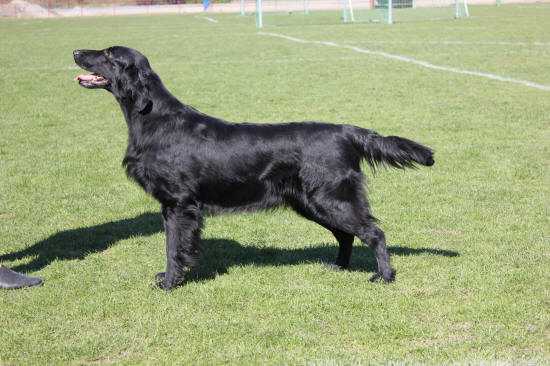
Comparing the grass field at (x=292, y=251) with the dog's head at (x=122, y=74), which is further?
the dog's head at (x=122, y=74)

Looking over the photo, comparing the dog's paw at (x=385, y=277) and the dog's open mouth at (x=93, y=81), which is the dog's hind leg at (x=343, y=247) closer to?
the dog's paw at (x=385, y=277)

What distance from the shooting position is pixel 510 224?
6922 millimetres

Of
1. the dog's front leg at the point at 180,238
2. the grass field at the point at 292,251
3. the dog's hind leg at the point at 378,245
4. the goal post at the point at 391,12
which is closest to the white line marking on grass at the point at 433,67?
the grass field at the point at 292,251

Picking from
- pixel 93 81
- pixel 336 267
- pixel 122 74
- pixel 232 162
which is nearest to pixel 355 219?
pixel 336 267

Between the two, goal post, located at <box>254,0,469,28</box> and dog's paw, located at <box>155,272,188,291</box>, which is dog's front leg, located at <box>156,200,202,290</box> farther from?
goal post, located at <box>254,0,469,28</box>

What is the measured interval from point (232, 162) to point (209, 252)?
→ 1272 mm

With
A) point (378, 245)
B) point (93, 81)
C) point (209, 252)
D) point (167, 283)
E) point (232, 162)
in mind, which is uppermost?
point (93, 81)

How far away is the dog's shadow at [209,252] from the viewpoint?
6.17 meters

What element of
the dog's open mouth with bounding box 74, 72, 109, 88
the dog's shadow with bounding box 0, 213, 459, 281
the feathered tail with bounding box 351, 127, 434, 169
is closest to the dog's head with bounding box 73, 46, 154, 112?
the dog's open mouth with bounding box 74, 72, 109, 88

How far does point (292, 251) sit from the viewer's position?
21.4 ft

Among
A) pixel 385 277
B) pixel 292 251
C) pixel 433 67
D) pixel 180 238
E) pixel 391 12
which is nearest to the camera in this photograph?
pixel 385 277

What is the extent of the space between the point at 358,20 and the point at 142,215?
3105 cm

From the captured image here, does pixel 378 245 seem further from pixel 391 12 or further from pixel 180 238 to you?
pixel 391 12

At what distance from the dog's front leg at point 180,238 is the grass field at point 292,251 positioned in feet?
0.53
